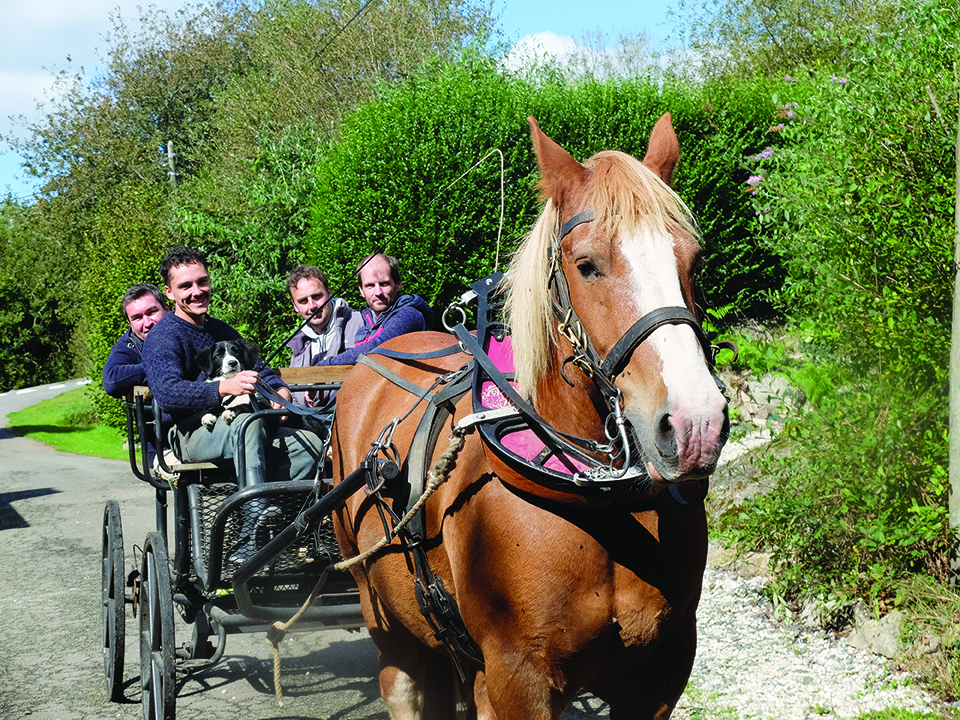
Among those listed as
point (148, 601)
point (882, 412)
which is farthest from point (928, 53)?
point (148, 601)

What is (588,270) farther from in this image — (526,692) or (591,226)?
(526,692)

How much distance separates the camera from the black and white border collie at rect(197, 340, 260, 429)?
401 cm

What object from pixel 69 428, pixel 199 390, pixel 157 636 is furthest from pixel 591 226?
pixel 69 428

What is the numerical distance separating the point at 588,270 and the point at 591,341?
0.18 metres

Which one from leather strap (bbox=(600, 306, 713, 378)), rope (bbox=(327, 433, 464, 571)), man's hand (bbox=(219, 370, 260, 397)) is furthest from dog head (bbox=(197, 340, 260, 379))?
leather strap (bbox=(600, 306, 713, 378))

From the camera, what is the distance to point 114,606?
14.4 feet

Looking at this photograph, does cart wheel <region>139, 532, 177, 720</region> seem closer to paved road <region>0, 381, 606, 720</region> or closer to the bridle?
paved road <region>0, 381, 606, 720</region>

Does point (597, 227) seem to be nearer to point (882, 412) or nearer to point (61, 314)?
point (882, 412)

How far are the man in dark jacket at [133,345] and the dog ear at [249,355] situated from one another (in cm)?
91

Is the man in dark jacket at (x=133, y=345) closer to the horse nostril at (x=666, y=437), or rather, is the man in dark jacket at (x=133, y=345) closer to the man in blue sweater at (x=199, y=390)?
the man in blue sweater at (x=199, y=390)

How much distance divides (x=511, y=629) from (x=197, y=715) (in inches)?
116

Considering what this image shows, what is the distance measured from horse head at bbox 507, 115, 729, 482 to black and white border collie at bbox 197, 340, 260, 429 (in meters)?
2.10

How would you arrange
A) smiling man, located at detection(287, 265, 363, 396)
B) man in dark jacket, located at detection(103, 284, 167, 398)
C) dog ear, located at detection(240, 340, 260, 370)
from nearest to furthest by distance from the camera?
dog ear, located at detection(240, 340, 260, 370) < man in dark jacket, located at detection(103, 284, 167, 398) < smiling man, located at detection(287, 265, 363, 396)

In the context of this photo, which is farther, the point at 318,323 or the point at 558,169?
the point at 318,323
